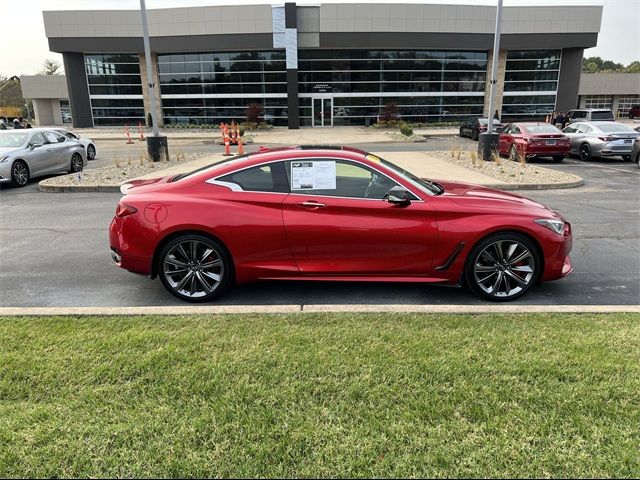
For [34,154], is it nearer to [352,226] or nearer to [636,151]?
[352,226]

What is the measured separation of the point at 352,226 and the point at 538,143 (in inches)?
582

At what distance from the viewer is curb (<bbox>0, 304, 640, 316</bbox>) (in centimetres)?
435

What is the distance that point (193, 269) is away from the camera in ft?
16.1

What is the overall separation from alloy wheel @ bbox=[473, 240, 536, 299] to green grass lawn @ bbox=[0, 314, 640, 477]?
0.74m

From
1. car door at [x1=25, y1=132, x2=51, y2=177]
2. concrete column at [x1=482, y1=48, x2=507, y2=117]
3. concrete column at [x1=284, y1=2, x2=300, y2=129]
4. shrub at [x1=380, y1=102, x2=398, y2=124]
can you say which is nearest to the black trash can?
car door at [x1=25, y1=132, x2=51, y2=177]

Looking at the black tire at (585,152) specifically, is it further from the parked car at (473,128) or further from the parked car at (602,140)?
the parked car at (473,128)

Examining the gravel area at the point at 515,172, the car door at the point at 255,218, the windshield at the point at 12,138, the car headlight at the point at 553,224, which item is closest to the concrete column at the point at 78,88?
the windshield at the point at 12,138

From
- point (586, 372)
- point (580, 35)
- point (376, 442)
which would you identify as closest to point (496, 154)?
point (586, 372)

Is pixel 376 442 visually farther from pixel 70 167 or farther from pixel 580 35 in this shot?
pixel 580 35

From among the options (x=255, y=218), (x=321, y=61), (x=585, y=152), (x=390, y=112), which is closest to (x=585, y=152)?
(x=585, y=152)

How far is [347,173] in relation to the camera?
488 cm

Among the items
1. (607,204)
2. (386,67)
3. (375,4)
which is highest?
(375,4)

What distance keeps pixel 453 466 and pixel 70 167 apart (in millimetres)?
15640

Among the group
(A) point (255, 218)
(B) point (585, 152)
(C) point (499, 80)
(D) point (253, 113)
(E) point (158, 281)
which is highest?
(C) point (499, 80)
